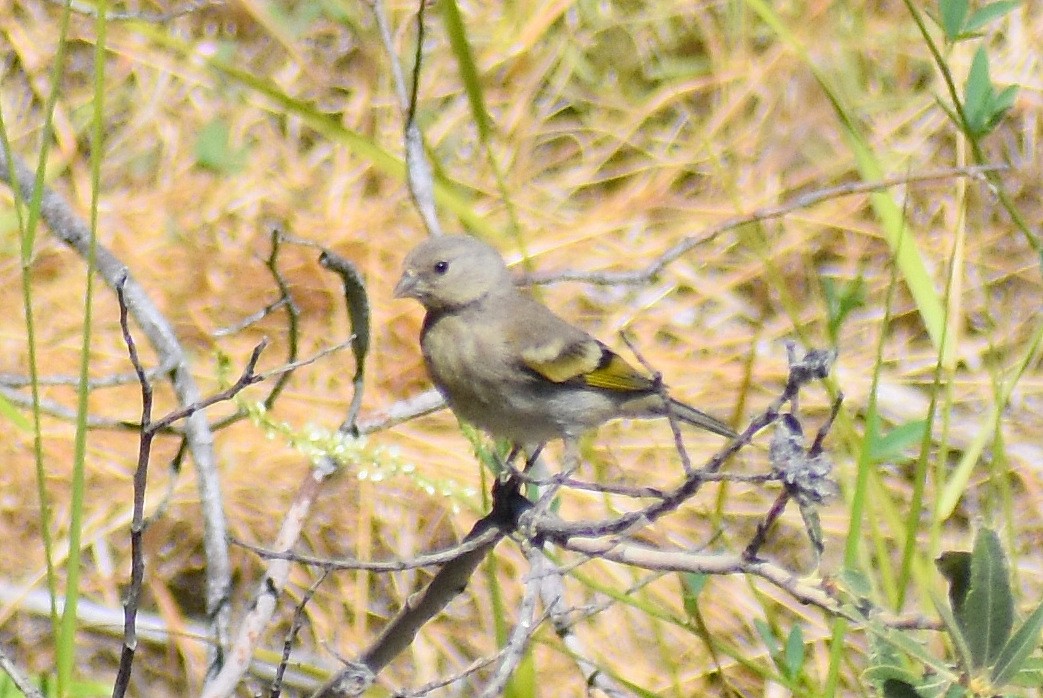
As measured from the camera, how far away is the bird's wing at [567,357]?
2381mm

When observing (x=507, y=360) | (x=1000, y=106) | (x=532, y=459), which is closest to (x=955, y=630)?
(x=1000, y=106)

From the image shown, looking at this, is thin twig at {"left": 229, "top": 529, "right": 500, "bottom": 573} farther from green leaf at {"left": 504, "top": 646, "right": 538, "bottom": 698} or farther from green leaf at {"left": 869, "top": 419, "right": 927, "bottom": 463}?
green leaf at {"left": 869, "top": 419, "right": 927, "bottom": 463}

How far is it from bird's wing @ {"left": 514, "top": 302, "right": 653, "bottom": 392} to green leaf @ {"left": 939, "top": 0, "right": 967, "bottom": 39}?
0.98 metres

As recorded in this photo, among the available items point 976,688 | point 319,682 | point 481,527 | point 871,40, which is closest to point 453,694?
point 319,682

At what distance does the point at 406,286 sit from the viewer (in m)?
2.39

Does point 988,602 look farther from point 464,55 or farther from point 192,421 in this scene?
point 192,421

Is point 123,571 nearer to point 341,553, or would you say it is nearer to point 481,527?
point 341,553

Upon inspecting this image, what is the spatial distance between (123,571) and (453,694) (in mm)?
768

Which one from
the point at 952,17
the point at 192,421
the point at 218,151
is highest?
the point at 218,151

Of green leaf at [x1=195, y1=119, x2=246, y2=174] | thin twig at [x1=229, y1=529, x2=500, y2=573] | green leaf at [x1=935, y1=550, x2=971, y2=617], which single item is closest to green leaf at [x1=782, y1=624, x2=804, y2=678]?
thin twig at [x1=229, y1=529, x2=500, y2=573]

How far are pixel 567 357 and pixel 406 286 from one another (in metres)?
0.34

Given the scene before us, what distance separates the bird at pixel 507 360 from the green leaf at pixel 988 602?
1257 millimetres

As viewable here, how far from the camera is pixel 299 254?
3461 mm

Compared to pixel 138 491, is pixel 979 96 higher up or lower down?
higher up
